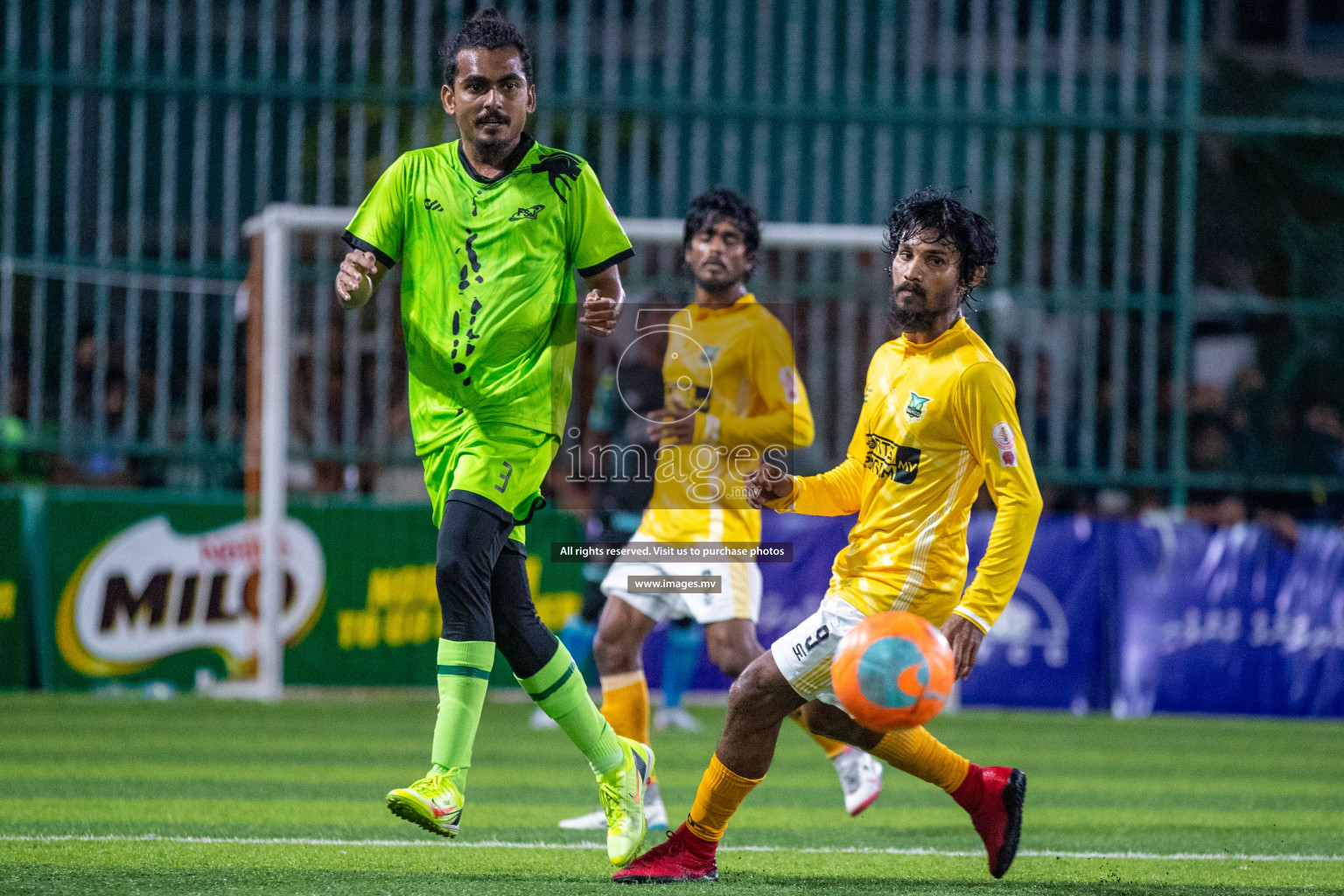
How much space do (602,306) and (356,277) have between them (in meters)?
0.71

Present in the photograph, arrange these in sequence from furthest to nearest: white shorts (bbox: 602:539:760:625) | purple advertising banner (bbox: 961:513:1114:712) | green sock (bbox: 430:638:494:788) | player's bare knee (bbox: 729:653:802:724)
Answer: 1. purple advertising banner (bbox: 961:513:1114:712)
2. white shorts (bbox: 602:539:760:625)
3. player's bare knee (bbox: 729:653:802:724)
4. green sock (bbox: 430:638:494:788)

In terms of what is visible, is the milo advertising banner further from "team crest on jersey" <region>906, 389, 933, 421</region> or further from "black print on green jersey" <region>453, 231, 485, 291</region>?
"team crest on jersey" <region>906, 389, 933, 421</region>

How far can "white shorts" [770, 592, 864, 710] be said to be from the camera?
4.51 meters

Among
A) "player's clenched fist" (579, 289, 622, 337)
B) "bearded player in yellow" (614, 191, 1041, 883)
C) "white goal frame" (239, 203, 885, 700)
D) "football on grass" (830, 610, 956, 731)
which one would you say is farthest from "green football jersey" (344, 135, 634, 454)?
"white goal frame" (239, 203, 885, 700)

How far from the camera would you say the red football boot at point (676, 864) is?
4.64 metres

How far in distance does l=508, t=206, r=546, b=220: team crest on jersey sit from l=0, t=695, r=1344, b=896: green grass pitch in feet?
6.27

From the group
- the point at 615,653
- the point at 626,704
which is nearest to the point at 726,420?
the point at 615,653

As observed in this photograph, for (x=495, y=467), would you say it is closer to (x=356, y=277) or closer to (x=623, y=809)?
(x=356, y=277)

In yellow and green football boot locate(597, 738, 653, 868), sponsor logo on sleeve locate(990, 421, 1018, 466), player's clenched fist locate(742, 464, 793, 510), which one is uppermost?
sponsor logo on sleeve locate(990, 421, 1018, 466)

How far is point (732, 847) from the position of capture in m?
5.54

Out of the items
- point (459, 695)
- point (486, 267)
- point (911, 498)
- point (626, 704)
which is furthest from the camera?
point (626, 704)

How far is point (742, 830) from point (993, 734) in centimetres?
424

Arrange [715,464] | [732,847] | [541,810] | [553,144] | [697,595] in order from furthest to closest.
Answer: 1. [553,144]
2. [541,810]
3. [715,464]
4. [697,595]
5. [732,847]

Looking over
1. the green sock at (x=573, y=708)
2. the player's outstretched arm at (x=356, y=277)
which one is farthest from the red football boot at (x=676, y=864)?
the player's outstretched arm at (x=356, y=277)
